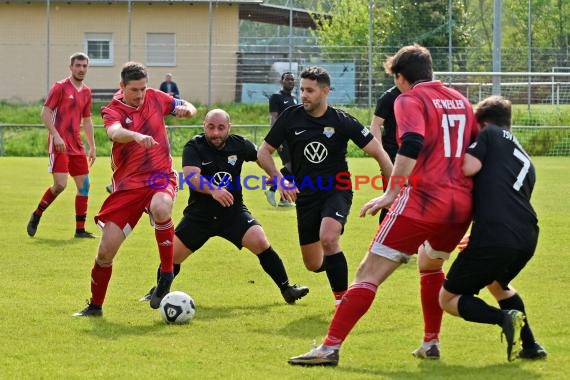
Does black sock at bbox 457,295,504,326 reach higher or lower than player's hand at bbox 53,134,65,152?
lower

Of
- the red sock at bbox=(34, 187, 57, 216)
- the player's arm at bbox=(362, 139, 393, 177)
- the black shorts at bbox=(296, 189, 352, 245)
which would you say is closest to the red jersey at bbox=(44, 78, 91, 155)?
the red sock at bbox=(34, 187, 57, 216)

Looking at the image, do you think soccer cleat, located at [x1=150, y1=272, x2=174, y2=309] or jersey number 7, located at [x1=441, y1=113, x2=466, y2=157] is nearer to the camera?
jersey number 7, located at [x1=441, y1=113, x2=466, y2=157]

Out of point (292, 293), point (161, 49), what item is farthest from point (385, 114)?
point (161, 49)

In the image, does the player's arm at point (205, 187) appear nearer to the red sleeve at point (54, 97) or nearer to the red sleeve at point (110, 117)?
the red sleeve at point (110, 117)

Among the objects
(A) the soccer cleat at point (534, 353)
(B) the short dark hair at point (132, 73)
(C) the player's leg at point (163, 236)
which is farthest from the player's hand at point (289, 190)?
(A) the soccer cleat at point (534, 353)

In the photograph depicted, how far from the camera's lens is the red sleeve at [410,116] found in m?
6.09

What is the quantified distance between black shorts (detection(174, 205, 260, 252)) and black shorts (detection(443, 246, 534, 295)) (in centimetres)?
279

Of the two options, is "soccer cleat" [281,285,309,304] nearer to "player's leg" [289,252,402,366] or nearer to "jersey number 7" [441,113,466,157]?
"player's leg" [289,252,402,366]

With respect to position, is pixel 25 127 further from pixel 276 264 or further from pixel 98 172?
pixel 276 264

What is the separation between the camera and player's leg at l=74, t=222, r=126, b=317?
26.6 ft

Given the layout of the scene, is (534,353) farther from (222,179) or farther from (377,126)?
(377,126)

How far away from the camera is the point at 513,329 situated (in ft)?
19.9

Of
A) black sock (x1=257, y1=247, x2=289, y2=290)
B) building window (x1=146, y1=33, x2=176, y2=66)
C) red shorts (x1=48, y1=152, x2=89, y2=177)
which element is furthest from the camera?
building window (x1=146, y1=33, x2=176, y2=66)

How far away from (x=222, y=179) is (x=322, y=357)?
2.74m
